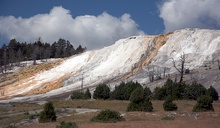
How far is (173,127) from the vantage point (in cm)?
1975

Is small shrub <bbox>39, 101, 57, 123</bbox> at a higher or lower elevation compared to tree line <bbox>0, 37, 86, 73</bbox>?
lower

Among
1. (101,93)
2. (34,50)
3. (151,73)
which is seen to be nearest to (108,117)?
(101,93)

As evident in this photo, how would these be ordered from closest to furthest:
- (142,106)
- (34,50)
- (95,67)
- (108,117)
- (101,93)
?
(108,117) < (142,106) < (101,93) < (95,67) < (34,50)

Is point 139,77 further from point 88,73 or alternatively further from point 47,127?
point 47,127

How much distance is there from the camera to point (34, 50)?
15825 cm

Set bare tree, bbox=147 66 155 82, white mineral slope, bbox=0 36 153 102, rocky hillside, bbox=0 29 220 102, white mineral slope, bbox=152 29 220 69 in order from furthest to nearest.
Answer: white mineral slope, bbox=0 36 153 102 → rocky hillside, bbox=0 29 220 102 → white mineral slope, bbox=152 29 220 69 → bare tree, bbox=147 66 155 82

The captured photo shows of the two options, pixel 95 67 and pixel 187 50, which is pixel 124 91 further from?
pixel 95 67

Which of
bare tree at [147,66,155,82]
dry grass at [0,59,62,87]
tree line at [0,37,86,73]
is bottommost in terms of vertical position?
bare tree at [147,66,155,82]

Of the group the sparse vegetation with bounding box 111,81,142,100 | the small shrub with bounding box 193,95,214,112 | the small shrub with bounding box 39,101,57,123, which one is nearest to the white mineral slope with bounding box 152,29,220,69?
the sparse vegetation with bounding box 111,81,142,100

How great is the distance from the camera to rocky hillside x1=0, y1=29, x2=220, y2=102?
82375 mm

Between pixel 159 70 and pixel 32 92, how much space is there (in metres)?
35.9

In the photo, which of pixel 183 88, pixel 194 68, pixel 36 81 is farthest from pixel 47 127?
pixel 36 81

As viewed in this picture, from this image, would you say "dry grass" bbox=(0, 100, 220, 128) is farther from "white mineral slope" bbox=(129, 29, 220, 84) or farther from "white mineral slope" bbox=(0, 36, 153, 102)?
"white mineral slope" bbox=(0, 36, 153, 102)

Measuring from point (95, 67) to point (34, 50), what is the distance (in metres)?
67.1
